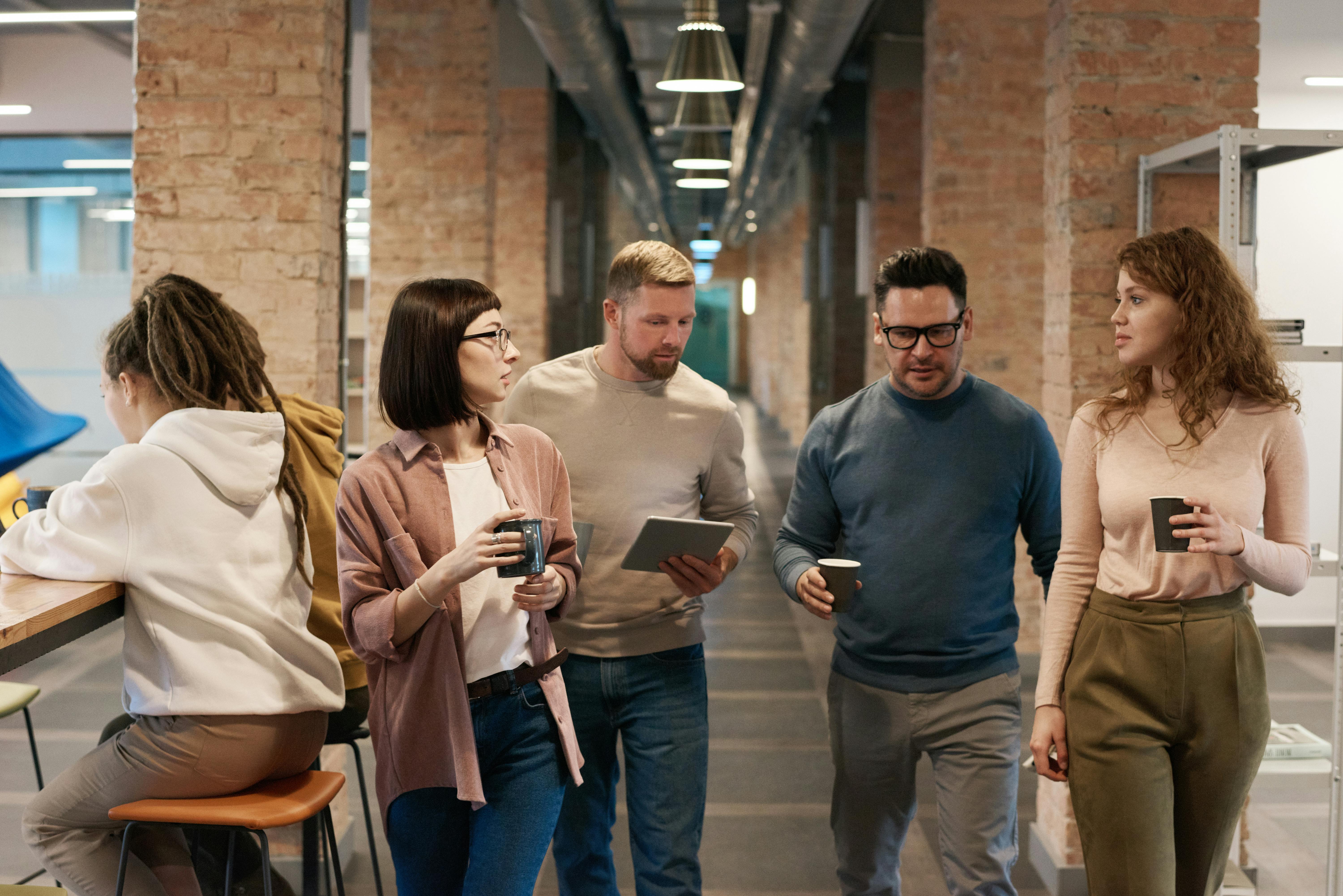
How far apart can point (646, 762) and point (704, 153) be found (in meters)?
6.84

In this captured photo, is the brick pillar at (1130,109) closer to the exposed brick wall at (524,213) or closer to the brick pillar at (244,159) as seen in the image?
the brick pillar at (244,159)

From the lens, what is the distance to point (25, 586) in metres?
2.04

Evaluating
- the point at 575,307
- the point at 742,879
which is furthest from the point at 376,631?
the point at 575,307

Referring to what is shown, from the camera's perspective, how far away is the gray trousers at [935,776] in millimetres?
2270

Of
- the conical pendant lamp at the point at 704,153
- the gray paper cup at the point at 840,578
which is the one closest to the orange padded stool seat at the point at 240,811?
the gray paper cup at the point at 840,578

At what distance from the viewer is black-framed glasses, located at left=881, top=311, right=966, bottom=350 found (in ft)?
7.50

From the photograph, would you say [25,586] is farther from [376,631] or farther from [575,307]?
[575,307]

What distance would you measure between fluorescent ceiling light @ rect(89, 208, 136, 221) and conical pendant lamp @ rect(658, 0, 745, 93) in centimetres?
558

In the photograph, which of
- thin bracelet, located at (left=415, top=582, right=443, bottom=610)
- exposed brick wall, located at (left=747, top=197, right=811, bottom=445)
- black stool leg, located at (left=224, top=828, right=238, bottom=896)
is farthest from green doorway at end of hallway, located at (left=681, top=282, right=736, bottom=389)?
thin bracelet, located at (left=415, top=582, right=443, bottom=610)

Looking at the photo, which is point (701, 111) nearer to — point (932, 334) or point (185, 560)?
point (932, 334)

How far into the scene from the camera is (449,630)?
1891mm

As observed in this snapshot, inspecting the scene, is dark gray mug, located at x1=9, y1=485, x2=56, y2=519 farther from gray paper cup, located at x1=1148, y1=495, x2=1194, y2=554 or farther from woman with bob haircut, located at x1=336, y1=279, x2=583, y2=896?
gray paper cup, located at x1=1148, y1=495, x2=1194, y2=554

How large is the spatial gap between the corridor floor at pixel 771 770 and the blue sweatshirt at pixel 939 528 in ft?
4.46

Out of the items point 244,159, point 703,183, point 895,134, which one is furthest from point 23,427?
point 703,183
